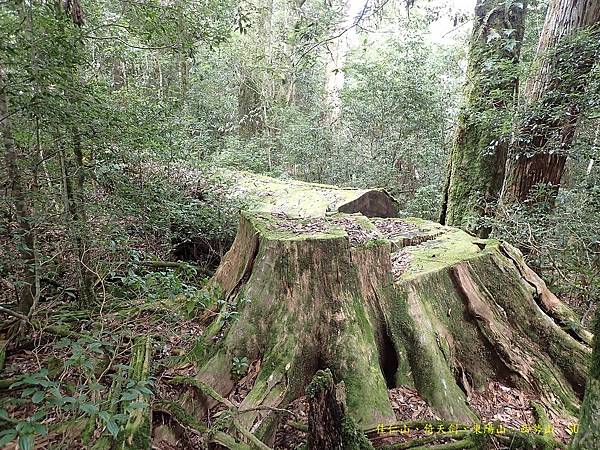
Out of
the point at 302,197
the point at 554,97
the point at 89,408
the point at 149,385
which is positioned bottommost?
the point at 149,385

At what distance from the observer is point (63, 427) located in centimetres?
183

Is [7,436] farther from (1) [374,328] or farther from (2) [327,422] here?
(1) [374,328]

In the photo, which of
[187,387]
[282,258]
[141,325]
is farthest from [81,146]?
[187,387]

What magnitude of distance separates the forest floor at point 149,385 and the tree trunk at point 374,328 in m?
0.10

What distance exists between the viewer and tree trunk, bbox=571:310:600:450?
1341 mm

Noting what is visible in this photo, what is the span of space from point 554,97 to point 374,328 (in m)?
2.92

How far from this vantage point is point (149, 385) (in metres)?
2.21

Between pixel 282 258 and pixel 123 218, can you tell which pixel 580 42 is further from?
pixel 123 218

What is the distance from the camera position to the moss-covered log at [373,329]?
2645mm

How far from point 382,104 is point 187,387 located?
29.8ft

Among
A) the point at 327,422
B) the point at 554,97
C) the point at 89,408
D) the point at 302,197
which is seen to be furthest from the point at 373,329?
the point at 302,197

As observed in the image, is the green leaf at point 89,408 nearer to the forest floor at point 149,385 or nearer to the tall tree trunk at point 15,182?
the forest floor at point 149,385

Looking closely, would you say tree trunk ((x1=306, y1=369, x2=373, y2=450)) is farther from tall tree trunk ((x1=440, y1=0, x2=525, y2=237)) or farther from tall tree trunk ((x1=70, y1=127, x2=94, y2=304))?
tall tree trunk ((x1=440, y1=0, x2=525, y2=237))

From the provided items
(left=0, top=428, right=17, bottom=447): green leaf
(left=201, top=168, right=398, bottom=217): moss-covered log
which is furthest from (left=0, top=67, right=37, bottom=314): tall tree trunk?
(left=201, top=168, right=398, bottom=217): moss-covered log
